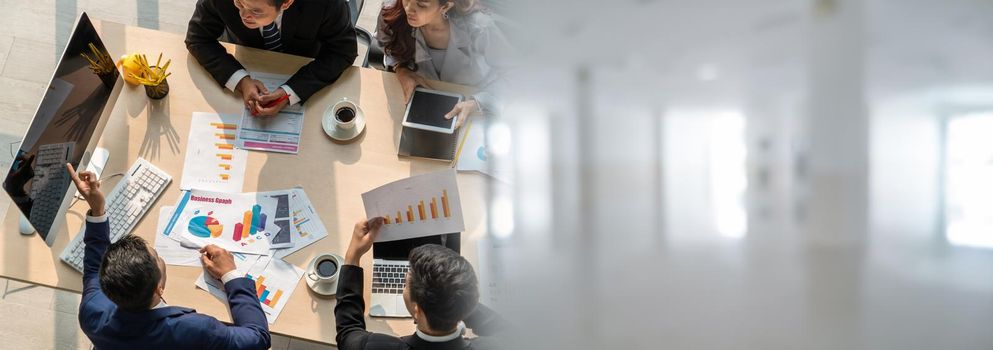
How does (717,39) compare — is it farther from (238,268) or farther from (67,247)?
(67,247)

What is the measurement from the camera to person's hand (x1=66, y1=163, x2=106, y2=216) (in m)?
1.19

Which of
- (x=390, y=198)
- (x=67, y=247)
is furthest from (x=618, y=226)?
(x=67, y=247)

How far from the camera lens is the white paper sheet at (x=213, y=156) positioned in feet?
4.29

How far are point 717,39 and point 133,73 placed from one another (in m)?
1.38

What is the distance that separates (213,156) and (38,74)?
1224mm

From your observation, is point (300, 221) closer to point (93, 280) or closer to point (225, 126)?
point (225, 126)

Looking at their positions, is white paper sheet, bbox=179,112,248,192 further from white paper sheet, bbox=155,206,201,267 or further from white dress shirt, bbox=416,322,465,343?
white dress shirt, bbox=416,322,465,343

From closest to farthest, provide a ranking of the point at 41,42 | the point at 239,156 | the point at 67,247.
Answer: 1. the point at 67,247
2. the point at 239,156
3. the point at 41,42

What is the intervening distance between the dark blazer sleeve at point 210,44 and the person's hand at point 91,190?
13.3 inches

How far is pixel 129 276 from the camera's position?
3.51ft

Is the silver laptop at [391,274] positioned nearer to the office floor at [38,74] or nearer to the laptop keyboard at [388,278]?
the laptop keyboard at [388,278]

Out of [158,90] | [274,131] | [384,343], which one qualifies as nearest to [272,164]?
[274,131]

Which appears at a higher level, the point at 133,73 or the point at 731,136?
the point at 133,73

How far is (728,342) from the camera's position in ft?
1.00
